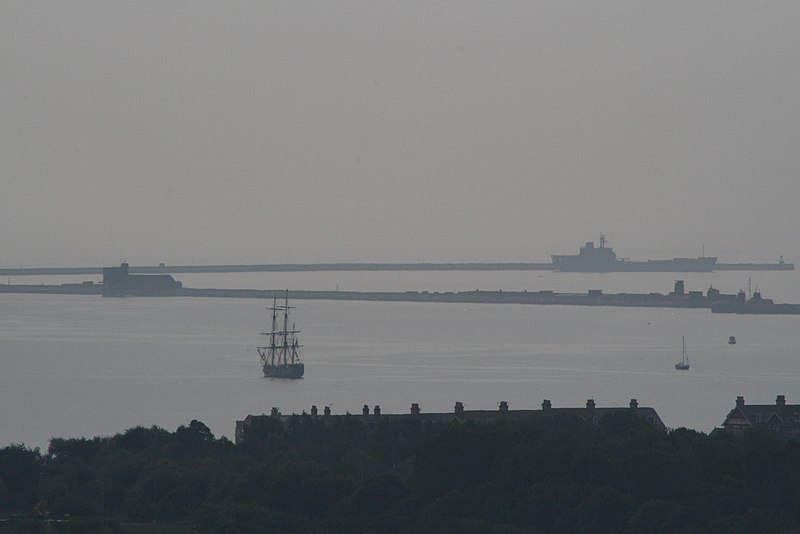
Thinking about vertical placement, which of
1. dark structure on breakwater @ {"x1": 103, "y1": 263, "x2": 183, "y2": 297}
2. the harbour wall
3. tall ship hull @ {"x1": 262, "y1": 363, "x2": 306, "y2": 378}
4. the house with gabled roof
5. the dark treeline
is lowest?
the dark treeline

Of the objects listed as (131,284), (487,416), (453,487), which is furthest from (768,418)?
(131,284)

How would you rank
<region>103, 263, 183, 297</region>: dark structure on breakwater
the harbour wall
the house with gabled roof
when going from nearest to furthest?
the house with gabled roof
the harbour wall
<region>103, 263, 183, 297</region>: dark structure on breakwater

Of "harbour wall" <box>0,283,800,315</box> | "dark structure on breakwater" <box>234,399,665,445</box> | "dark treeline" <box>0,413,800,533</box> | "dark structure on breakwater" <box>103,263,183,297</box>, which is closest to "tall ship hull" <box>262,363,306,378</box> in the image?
"dark structure on breakwater" <box>234,399,665,445</box>

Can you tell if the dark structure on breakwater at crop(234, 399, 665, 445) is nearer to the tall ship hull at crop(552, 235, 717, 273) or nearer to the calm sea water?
the calm sea water

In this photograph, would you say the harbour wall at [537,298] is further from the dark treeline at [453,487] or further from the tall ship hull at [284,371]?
the dark treeline at [453,487]

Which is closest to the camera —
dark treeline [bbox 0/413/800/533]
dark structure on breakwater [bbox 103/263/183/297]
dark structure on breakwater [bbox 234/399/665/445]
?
dark treeline [bbox 0/413/800/533]

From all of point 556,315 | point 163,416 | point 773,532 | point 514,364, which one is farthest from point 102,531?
point 556,315

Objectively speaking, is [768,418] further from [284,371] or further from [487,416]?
[284,371]

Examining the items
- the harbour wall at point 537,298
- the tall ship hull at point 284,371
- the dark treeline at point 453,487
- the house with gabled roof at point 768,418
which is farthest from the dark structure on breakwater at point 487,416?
the harbour wall at point 537,298
